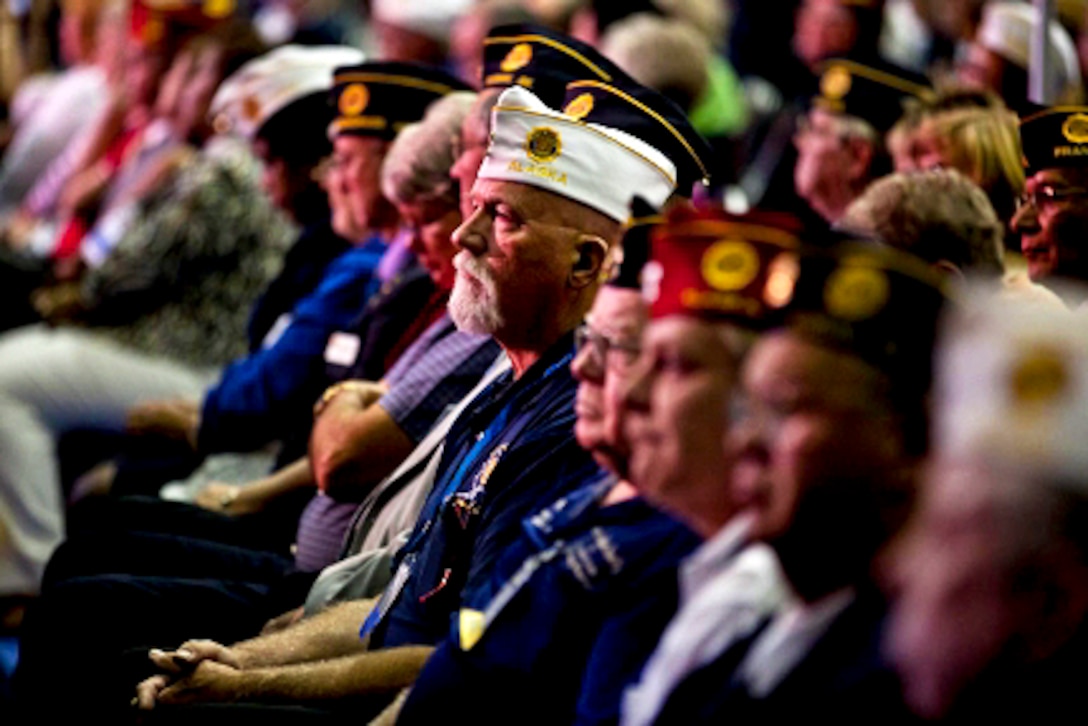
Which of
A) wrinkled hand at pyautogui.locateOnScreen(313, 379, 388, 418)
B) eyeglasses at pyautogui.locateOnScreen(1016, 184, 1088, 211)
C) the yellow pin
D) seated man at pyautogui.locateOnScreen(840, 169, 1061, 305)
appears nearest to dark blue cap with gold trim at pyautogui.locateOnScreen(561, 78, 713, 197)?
seated man at pyautogui.locateOnScreen(840, 169, 1061, 305)

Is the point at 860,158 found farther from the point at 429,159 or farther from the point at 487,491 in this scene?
the point at 487,491

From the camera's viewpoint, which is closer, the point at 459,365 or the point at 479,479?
the point at 479,479

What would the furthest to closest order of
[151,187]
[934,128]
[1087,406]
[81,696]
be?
[151,187] → [934,128] → [81,696] → [1087,406]

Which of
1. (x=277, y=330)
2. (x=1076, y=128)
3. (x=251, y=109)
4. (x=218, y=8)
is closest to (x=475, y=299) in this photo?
(x=1076, y=128)

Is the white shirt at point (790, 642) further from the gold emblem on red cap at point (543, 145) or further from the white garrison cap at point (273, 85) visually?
the white garrison cap at point (273, 85)

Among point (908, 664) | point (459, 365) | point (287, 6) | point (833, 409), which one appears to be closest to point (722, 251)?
point (833, 409)

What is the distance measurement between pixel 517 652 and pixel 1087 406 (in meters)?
1.07

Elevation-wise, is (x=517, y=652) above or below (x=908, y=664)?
below

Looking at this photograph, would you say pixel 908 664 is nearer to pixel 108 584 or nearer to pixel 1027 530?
pixel 1027 530

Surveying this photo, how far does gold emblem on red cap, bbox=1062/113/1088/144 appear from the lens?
11.2 feet

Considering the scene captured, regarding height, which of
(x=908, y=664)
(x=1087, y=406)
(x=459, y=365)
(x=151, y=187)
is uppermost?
(x=1087, y=406)

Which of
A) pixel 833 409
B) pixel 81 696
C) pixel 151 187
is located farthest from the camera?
pixel 151 187

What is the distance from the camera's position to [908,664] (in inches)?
69.1

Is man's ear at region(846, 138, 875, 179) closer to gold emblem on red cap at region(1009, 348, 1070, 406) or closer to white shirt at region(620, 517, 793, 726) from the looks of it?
white shirt at region(620, 517, 793, 726)
